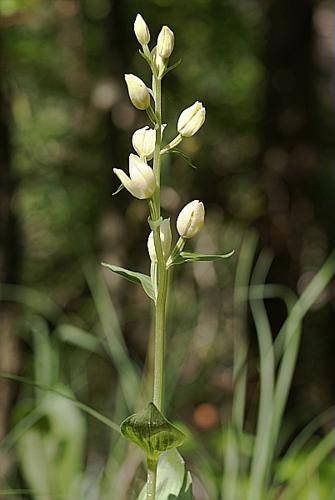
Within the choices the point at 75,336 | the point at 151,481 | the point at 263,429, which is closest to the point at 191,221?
the point at 151,481

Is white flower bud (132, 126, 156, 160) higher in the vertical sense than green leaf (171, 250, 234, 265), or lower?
higher

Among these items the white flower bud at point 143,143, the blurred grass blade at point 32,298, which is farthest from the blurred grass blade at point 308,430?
the blurred grass blade at point 32,298

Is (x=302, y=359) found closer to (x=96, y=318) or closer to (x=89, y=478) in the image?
(x=96, y=318)

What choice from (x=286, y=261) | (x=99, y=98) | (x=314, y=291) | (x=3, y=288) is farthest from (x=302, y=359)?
(x=314, y=291)

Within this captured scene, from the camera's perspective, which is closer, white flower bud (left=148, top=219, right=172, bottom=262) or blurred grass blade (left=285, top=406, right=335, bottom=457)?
white flower bud (left=148, top=219, right=172, bottom=262)

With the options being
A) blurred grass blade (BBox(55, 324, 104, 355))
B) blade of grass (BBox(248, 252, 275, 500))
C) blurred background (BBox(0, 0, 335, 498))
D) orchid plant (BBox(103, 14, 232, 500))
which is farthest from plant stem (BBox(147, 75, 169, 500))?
blurred background (BBox(0, 0, 335, 498))

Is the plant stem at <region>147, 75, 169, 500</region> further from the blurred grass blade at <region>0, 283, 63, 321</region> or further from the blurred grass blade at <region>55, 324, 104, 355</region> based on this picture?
the blurred grass blade at <region>0, 283, 63, 321</region>
